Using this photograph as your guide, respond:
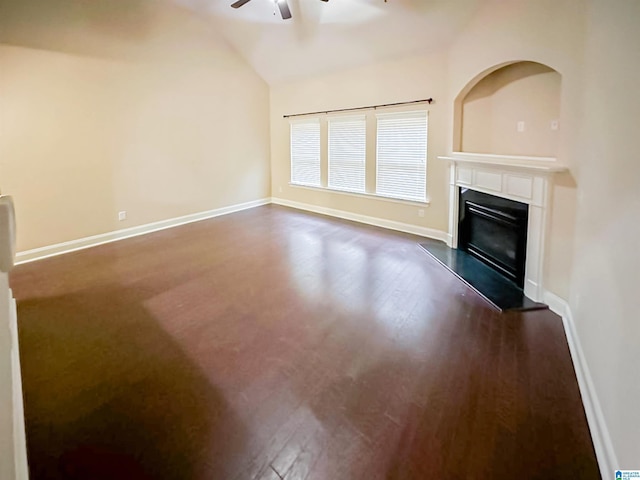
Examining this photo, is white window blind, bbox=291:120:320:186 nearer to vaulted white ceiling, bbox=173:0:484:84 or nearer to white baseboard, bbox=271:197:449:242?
white baseboard, bbox=271:197:449:242

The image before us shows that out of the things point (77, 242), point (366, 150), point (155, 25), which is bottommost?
point (77, 242)

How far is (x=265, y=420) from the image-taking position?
6.72 ft

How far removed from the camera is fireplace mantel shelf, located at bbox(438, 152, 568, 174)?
3.21 m

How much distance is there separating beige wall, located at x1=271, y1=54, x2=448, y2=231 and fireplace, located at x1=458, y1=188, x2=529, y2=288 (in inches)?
26.1

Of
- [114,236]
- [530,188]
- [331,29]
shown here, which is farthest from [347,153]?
[114,236]

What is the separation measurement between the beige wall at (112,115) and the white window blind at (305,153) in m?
1.16

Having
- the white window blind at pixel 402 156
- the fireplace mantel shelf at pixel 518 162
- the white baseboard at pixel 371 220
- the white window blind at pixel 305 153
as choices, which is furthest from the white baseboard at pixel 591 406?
the white window blind at pixel 305 153

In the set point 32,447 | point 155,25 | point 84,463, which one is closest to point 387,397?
point 84,463

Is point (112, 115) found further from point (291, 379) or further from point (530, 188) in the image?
point (530, 188)

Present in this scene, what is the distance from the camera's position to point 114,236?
5.79 m

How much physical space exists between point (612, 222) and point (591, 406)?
3.42ft

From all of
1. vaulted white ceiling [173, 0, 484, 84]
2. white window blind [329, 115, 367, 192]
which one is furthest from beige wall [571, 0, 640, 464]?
white window blind [329, 115, 367, 192]

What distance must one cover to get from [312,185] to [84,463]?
6405 millimetres

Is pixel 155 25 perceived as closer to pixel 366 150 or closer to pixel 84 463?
pixel 366 150
